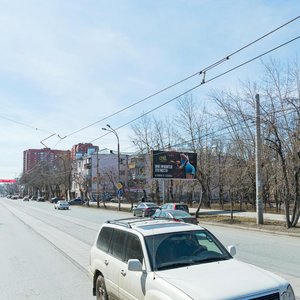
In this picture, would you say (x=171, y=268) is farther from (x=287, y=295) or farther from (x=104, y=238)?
(x=104, y=238)

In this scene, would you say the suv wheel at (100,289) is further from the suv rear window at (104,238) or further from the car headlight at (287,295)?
the car headlight at (287,295)

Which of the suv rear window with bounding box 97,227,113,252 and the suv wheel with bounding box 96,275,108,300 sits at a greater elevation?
the suv rear window with bounding box 97,227,113,252

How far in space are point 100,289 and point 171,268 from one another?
7.06 ft

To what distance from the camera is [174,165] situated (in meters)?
46.6

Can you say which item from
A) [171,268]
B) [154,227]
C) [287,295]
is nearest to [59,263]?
[154,227]

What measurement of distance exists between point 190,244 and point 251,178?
124ft

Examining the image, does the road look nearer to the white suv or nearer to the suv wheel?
the suv wheel

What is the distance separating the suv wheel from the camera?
21.5ft

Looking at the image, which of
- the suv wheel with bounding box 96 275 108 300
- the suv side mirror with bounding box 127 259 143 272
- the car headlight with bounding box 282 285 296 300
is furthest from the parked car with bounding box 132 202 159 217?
the car headlight with bounding box 282 285 296 300

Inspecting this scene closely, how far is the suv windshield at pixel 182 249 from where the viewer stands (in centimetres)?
527

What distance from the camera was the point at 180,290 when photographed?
4.33 metres

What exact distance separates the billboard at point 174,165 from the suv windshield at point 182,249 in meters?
39.4

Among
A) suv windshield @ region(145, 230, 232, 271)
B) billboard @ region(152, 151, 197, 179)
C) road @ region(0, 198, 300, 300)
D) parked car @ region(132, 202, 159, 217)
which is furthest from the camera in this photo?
billboard @ region(152, 151, 197, 179)

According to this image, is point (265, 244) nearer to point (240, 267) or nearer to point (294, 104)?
point (294, 104)
